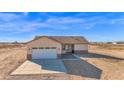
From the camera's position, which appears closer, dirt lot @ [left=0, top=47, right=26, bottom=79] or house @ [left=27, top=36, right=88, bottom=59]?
dirt lot @ [left=0, top=47, right=26, bottom=79]

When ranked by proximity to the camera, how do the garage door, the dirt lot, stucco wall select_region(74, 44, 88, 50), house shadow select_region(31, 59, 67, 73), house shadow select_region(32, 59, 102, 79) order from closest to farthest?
1. house shadow select_region(32, 59, 102, 79)
2. the dirt lot
3. house shadow select_region(31, 59, 67, 73)
4. the garage door
5. stucco wall select_region(74, 44, 88, 50)

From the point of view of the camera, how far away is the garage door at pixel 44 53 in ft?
68.6

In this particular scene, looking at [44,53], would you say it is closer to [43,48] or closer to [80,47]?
[43,48]

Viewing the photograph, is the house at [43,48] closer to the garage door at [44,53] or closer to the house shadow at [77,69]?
the garage door at [44,53]

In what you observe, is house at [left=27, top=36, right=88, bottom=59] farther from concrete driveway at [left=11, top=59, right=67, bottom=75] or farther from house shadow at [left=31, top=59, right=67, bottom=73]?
concrete driveway at [left=11, top=59, right=67, bottom=75]

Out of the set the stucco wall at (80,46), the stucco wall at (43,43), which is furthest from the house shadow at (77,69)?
the stucco wall at (80,46)

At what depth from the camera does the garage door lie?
68.6 ft

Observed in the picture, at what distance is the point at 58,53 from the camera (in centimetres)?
2131

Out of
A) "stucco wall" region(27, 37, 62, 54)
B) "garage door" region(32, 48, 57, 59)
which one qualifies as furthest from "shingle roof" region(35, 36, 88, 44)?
"garage door" region(32, 48, 57, 59)

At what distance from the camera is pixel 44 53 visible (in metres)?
21.0
